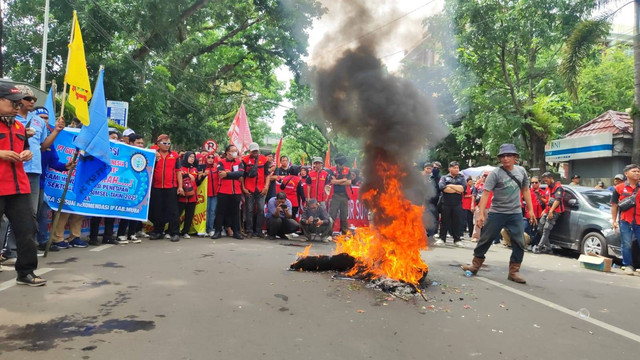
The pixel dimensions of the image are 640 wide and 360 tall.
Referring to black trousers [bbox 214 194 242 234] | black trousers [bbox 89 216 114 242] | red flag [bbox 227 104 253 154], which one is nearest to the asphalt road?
black trousers [bbox 89 216 114 242]

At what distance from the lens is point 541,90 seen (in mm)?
20047

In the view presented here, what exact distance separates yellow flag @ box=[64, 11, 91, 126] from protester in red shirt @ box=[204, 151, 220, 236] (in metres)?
3.31

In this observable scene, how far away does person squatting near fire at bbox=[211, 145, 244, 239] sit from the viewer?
921 cm

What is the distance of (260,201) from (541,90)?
53.4 ft

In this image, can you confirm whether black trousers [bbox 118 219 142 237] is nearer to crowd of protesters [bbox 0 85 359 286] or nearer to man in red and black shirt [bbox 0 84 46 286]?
crowd of protesters [bbox 0 85 359 286]

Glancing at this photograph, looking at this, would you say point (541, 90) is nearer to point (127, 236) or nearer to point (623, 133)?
point (623, 133)

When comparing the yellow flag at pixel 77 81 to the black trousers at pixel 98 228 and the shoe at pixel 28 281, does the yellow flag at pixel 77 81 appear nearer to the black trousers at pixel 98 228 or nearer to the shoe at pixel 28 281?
the black trousers at pixel 98 228

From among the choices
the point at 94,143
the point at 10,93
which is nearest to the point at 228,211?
the point at 94,143

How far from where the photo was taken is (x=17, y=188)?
443 centimetres

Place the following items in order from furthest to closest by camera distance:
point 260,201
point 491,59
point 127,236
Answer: point 491,59 → point 260,201 → point 127,236

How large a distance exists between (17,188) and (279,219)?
583 cm

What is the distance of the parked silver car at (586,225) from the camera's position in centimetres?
856

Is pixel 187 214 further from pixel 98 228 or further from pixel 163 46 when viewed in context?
pixel 163 46

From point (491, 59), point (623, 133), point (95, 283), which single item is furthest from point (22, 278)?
point (623, 133)
